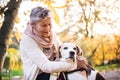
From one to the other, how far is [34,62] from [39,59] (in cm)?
8

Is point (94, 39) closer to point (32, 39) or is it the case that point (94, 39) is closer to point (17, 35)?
point (17, 35)

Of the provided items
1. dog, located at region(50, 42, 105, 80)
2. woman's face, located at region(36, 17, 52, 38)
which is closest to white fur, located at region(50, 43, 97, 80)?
dog, located at region(50, 42, 105, 80)

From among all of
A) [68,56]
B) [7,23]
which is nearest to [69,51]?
[68,56]

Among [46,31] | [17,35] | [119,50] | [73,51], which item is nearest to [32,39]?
[46,31]

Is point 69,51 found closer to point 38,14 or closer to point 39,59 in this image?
point 39,59

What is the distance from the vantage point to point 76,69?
3398mm

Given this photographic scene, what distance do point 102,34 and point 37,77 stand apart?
18.3 metres

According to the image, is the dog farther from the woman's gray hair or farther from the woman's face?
the woman's gray hair

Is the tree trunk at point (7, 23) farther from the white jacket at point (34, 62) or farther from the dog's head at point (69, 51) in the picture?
the dog's head at point (69, 51)

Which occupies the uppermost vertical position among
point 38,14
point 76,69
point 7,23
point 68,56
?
point 38,14

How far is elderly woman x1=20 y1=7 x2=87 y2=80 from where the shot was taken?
11.1 feet

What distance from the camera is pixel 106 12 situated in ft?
72.2

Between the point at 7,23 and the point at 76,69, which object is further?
the point at 7,23

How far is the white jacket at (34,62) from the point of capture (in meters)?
3.32
